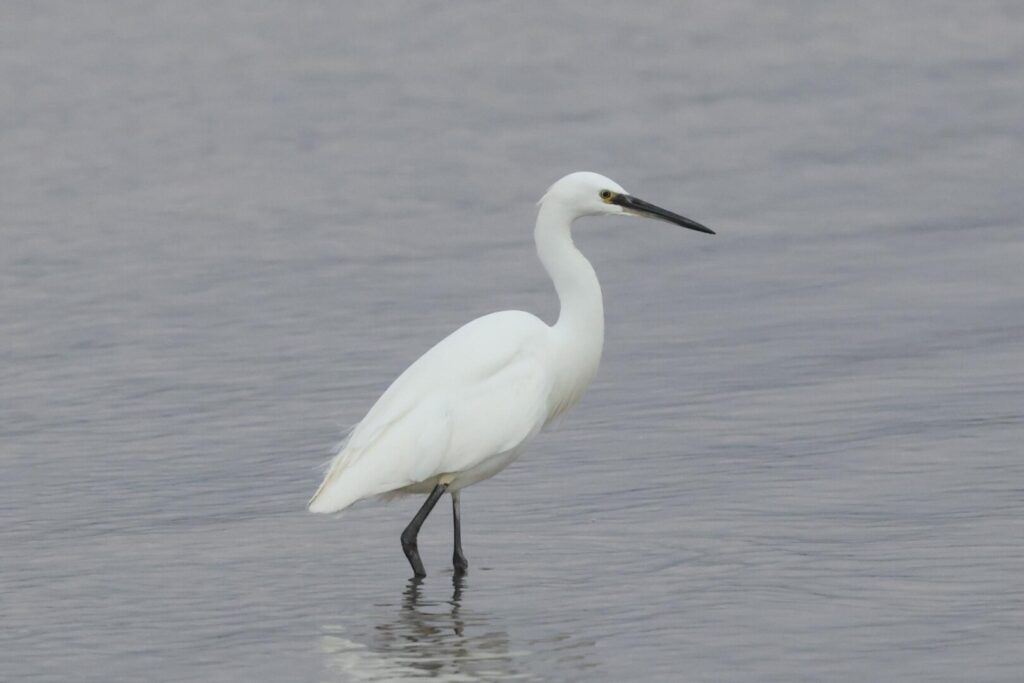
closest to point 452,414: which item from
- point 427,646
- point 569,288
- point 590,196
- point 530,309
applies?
point 569,288

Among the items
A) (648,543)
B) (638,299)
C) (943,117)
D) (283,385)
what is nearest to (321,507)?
(648,543)

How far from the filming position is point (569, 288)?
405 inches

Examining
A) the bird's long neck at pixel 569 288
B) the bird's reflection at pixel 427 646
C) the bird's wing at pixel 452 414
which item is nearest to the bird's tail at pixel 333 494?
the bird's wing at pixel 452 414

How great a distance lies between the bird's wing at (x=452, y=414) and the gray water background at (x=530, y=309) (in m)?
0.44

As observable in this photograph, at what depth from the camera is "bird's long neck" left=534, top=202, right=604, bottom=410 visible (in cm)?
1027

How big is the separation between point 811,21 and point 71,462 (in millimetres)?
13991

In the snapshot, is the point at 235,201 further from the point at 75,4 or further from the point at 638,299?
the point at 75,4

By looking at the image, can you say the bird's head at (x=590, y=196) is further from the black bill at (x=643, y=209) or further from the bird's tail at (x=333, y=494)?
the bird's tail at (x=333, y=494)

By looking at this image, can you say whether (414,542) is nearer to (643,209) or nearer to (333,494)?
(333,494)

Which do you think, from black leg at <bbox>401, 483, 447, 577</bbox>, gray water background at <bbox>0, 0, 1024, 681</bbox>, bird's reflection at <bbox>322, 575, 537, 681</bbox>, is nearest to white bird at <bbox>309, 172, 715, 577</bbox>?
black leg at <bbox>401, 483, 447, 577</bbox>

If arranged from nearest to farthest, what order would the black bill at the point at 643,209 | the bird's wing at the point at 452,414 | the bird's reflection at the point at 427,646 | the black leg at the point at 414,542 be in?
the bird's reflection at the point at 427,646 < the black leg at the point at 414,542 < the bird's wing at the point at 452,414 < the black bill at the point at 643,209

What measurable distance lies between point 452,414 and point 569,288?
92 centimetres

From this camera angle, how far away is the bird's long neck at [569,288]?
10266 mm

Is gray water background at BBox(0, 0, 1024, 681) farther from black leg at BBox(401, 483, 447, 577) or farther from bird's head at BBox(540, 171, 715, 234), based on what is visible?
bird's head at BBox(540, 171, 715, 234)
